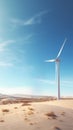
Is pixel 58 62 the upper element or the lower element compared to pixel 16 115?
upper

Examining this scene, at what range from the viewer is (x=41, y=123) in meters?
32.1

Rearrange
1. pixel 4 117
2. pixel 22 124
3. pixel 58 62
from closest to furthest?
pixel 22 124 < pixel 4 117 < pixel 58 62

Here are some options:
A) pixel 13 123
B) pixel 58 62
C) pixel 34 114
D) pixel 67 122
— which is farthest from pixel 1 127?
pixel 58 62

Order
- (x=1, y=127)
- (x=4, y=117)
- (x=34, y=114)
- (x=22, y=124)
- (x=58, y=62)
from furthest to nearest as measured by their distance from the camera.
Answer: (x=58, y=62) < (x=34, y=114) < (x=4, y=117) < (x=22, y=124) < (x=1, y=127)

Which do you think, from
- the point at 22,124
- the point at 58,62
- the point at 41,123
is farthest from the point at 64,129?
the point at 58,62

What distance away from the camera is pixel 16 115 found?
35.9 m

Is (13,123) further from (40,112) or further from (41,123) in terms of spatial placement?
(40,112)

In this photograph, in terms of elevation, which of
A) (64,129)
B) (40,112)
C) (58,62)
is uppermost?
(58,62)

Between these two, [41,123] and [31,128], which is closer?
[31,128]

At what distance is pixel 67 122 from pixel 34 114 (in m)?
5.45

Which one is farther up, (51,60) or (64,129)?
(51,60)

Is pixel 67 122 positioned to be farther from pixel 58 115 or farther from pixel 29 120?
pixel 29 120

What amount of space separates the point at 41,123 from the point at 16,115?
5518mm

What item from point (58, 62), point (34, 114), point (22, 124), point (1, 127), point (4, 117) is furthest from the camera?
point (58, 62)
